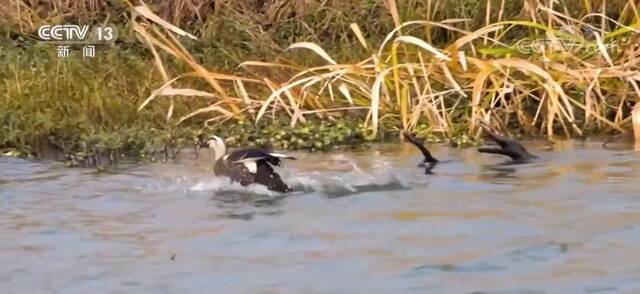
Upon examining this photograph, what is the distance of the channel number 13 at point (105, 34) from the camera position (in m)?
15.6

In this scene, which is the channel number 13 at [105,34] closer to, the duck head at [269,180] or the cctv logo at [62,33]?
the cctv logo at [62,33]

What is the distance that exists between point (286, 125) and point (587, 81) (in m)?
2.17

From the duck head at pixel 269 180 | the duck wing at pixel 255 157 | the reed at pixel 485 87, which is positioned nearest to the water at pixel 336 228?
the duck head at pixel 269 180

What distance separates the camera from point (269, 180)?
8.90 m

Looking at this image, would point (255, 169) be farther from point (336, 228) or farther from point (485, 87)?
point (485, 87)

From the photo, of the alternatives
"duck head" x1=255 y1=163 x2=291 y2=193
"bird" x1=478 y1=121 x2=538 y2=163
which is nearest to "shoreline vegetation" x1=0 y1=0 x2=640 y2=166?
"bird" x1=478 y1=121 x2=538 y2=163

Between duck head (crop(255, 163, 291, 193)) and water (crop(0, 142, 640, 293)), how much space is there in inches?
2.1

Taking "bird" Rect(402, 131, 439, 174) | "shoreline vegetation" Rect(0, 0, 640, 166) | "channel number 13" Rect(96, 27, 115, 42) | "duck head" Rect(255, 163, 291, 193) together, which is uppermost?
"channel number 13" Rect(96, 27, 115, 42)

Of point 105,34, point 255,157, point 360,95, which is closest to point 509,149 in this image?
point 255,157

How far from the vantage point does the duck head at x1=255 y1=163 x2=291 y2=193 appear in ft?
29.2

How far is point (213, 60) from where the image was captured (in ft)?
46.7

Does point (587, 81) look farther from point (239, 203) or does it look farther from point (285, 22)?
point (285, 22)

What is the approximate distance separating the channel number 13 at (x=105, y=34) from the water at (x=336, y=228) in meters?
5.22

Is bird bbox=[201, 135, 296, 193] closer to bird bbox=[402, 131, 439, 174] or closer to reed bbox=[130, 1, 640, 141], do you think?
bird bbox=[402, 131, 439, 174]
